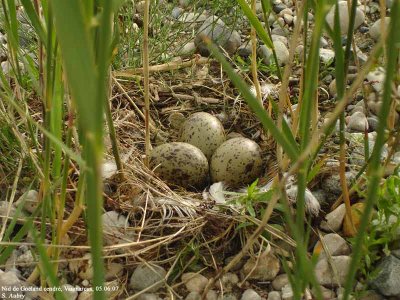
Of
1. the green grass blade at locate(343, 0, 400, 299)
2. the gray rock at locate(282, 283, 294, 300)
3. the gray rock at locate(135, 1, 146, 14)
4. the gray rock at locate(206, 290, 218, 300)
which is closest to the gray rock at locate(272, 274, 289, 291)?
the gray rock at locate(282, 283, 294, 300)

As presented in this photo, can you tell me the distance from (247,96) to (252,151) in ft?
2.71

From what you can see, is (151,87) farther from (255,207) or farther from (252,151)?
(255,207)

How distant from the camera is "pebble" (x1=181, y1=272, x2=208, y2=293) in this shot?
1156 mm

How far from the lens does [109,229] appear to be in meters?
1.21

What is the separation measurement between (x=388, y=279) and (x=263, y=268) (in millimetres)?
233

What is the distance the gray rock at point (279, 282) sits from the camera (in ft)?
3.80

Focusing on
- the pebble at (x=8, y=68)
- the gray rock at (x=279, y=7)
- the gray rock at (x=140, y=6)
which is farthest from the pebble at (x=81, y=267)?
the gray rock at (x=279, y=7)

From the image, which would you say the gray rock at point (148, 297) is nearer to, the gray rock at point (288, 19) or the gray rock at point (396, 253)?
the gray rock at point (396, 253)

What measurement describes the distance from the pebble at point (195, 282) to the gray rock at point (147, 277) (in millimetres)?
43

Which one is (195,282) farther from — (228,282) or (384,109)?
(384,109)

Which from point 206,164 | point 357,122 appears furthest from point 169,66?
point 357,122

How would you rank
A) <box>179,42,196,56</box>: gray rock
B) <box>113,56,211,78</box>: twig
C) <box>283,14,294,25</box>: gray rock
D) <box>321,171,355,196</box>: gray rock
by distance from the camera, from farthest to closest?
<box>283,14,294,25</box>: gray rock, <box>179,42,196,56</box>: gray rock, <box>113,56,211,78</box>: twig, <box>321,171,355,196</box>: gray rock

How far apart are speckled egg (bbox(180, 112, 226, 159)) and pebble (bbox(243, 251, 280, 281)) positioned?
0.41 meters

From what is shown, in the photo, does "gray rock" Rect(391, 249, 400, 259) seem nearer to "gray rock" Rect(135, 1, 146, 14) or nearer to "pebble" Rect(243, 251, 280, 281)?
"pebble" Rect(243, 251, 280, 281)
